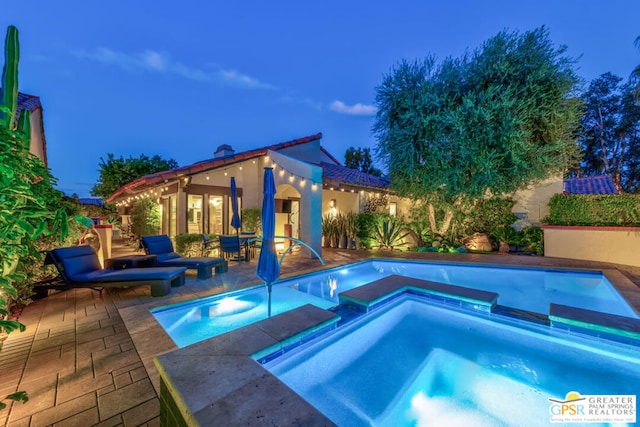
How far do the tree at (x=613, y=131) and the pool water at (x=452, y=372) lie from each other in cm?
2816

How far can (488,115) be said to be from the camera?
29.7ft

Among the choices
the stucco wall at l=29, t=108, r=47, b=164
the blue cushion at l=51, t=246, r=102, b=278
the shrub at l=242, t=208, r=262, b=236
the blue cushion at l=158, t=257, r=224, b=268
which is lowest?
the blue cushion at l=158, t=257, r=224, b=268

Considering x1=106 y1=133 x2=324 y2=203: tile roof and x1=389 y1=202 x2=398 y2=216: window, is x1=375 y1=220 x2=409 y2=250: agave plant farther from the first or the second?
x1=106 y1=133 x2=324 y2=203: tile roof

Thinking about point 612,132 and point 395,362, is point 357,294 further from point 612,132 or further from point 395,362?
point 612,132

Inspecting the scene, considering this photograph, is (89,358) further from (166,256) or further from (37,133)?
(37,133)

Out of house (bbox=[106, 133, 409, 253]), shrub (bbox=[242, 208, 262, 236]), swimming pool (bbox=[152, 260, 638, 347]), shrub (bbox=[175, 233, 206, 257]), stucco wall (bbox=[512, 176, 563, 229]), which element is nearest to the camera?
swimming pool (bbox=[152, 260, 638, 347])

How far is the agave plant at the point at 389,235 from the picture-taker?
12.2 m

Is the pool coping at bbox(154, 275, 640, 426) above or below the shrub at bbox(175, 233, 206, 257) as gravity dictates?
below

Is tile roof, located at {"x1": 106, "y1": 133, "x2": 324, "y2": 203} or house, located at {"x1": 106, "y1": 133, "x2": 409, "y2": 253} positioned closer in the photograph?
tile roof, located at {"x1": 106, "y1": 133, "x2": 324, "y2": 203}

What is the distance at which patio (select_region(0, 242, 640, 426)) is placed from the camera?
2129 millimetres

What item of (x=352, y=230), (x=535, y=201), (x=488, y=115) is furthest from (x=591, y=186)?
(x=352, y=230)

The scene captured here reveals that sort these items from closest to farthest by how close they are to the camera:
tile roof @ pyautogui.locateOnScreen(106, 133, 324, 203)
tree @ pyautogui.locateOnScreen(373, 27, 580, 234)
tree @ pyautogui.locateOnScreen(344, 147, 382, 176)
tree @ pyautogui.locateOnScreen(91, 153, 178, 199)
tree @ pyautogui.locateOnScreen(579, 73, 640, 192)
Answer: tile roof @ pyautogui.locateOnScreen(106, 133, 324, 203), tree @ pyautogui.locateOnScreen(373, 27, 580, 234), tree @ pyautogui.locateOnScreen(579, 73, 640, 192), tree @ pyautogui.locateOnScreen(91, 153, 178, 199), tree @ pyautogui.locateOnScreen(344, 147, 382, 176)

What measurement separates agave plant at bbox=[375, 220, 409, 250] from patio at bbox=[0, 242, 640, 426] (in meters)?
7.42

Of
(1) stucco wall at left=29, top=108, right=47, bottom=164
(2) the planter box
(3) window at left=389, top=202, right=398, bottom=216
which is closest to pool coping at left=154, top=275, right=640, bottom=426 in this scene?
(2) the planter box
